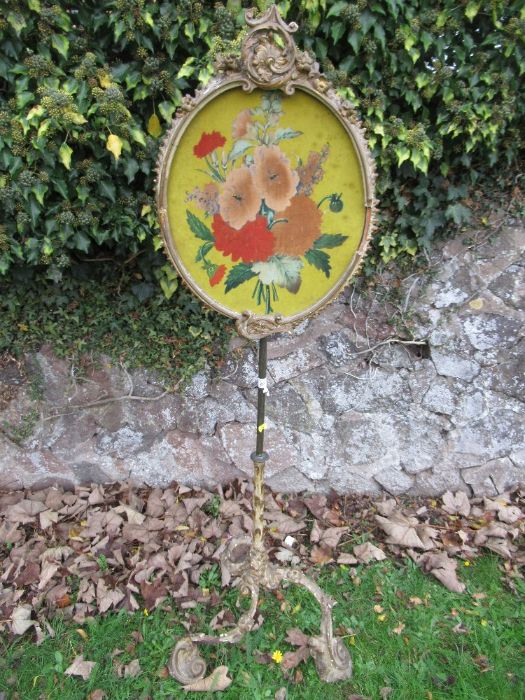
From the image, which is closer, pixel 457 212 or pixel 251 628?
pixel 251 628

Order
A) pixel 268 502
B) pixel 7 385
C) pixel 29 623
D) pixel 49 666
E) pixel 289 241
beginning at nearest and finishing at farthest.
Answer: pixel 289 241 < pixel 49 666 < pixel 29 623 < pixel 7 385 < pixel 268 502

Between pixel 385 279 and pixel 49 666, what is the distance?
2276mm

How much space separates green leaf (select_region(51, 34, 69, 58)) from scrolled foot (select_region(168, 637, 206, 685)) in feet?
7.63

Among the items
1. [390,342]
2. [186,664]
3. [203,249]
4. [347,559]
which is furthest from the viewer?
[390,342]

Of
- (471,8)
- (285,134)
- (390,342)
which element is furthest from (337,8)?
(390,342)

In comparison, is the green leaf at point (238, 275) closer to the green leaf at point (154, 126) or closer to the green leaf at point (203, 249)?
the green leaf at point (203, 249)

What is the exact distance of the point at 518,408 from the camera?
8.38ft

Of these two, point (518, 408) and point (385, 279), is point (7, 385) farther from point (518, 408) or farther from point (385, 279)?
point (518, 408)

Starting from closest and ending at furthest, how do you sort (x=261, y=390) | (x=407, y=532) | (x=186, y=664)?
(x=261, y=390) → (x=186, y=664) → (x=407, y=532)

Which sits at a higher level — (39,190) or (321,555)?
(39,190)

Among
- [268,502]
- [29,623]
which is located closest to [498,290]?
[268,502]

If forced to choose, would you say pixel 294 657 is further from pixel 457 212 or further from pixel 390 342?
pixel 457 212

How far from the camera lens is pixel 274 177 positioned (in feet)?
4.61

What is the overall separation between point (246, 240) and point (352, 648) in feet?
5.46
